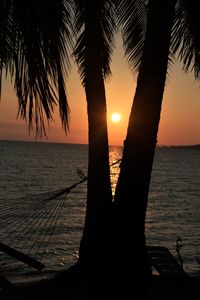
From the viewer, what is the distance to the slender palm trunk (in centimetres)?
485

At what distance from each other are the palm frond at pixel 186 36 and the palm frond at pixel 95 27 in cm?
86

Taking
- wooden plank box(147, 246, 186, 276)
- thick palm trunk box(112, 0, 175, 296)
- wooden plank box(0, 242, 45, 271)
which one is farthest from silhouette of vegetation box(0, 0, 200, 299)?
wooden plank box(147, 246, 186, 276)

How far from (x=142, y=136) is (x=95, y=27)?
1607mm

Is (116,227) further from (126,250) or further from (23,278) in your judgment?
(23,278)

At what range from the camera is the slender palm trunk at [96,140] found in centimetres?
485

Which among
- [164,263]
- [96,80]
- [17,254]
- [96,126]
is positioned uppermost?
[96,80]

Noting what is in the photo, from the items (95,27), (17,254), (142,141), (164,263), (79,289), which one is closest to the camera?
(17,254)

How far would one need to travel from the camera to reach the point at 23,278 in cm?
1072

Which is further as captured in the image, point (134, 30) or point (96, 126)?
point (134, 30)

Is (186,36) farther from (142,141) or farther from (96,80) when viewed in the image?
(142,141)

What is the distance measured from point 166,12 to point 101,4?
4.66 ft

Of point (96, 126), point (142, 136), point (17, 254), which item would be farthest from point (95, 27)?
point (17, 254)

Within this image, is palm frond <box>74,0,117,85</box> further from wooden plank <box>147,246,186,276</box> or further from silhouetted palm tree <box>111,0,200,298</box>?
wooden plank <box>147,246,186,276</box>

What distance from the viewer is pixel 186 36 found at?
582cm
